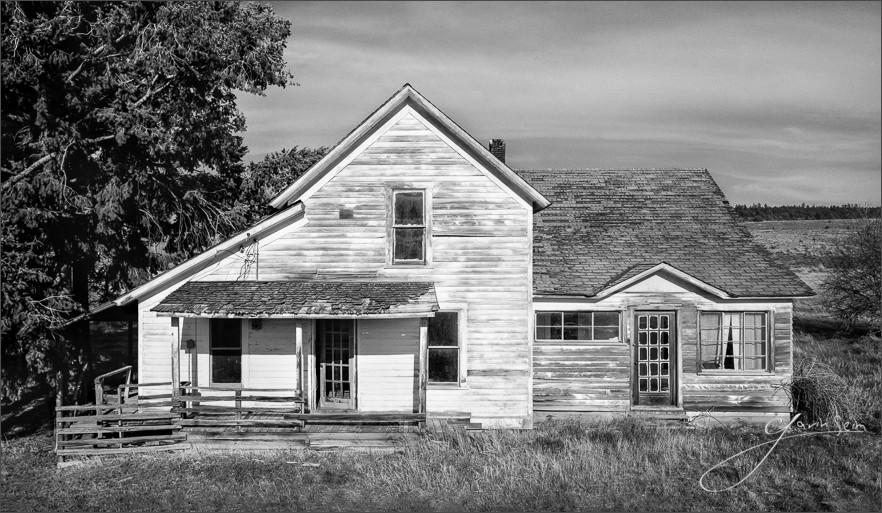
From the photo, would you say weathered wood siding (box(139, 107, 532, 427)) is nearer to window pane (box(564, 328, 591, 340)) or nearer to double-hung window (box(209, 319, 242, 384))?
double-hung window (box(209, 319, 242, 384))

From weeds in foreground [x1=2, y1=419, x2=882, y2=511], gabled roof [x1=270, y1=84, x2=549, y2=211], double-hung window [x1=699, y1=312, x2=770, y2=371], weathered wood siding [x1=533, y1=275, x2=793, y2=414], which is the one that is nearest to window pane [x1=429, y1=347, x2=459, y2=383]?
weeds in foreground [x1=2, y1=419, x2=882, y2=511]

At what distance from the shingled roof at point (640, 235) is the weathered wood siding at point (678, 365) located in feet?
1.35

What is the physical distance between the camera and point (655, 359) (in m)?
16.7

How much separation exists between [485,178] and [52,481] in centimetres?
1005

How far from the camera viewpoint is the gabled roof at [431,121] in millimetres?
15031

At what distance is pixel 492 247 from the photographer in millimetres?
15422

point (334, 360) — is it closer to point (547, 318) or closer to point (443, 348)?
point (443, 348)

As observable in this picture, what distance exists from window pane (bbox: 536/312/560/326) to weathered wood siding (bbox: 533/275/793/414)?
211 millimetres

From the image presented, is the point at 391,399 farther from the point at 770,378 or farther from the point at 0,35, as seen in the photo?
the point at 0,35

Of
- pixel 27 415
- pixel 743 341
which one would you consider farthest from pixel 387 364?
pixel 27 415

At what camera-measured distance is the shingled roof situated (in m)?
16.7

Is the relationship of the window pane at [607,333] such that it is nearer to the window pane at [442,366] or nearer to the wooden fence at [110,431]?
the window pane at [442,366]

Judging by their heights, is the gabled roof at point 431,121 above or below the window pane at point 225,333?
above

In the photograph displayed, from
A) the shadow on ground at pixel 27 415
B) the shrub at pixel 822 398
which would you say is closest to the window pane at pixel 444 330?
the shrub at pixel 822 398
